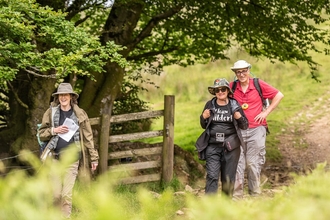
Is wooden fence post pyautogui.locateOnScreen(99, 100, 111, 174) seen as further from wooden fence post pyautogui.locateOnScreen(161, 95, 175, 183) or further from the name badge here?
the name badge

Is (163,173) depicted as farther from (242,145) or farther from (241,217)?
(241,217)

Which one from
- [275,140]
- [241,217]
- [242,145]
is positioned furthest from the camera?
[275,140]

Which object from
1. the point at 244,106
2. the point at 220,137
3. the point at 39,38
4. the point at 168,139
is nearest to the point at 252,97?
the point at 244,106

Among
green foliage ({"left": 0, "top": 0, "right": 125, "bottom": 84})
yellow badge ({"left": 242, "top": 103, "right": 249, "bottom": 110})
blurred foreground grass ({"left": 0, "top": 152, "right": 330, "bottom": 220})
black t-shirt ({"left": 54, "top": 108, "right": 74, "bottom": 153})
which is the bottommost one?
black t-shirt ({"left": 54, "top": 108, "right": 74, "bottom": 153})

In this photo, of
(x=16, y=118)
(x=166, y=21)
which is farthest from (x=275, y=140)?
(x=16, y=118)

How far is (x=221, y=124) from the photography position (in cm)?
653

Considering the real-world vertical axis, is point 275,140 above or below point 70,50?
below

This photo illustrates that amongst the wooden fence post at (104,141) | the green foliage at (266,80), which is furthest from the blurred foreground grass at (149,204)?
the green foliage at (266,80)

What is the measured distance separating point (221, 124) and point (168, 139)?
3.24 metres

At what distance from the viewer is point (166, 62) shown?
13.8 m

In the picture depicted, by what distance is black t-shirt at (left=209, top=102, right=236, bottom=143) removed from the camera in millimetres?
6488

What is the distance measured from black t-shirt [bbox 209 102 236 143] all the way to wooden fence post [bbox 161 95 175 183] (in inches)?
121

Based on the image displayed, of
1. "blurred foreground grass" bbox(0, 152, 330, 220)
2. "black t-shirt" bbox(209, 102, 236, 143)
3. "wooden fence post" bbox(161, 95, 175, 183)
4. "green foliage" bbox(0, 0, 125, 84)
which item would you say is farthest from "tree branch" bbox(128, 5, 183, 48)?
"blurred foreground grass" bbox(0, 152, 330, 220)

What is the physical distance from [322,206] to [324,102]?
1827cm
